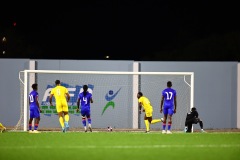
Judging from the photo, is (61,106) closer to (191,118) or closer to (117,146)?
(191,118)

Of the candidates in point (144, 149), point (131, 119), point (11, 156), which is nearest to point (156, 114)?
point (131, 119)

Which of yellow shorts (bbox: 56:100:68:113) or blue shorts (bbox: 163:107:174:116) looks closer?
yellow shorts (bbox: 56:100:68:113)

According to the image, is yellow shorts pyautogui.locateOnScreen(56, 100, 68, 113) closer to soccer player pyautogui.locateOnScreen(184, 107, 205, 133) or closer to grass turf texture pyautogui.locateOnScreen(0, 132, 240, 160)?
grass turf texture pyautogui.locateOnScreen(0, 132, 240, 160)

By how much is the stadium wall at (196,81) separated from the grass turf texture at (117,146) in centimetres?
752

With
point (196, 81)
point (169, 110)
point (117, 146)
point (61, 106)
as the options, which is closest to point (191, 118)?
point (169, 110)

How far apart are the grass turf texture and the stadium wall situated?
24.7 feet

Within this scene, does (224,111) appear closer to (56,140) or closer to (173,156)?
(56,140)

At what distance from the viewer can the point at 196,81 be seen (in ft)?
89.5

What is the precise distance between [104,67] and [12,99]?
166 inches

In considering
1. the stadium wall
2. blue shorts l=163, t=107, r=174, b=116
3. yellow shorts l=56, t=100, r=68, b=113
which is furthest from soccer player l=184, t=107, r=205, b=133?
yellow shorts l=56, t=100, r=68, b=113

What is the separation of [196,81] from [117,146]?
11727mm

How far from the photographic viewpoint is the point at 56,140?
1766 cm

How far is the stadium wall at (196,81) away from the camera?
2688cm

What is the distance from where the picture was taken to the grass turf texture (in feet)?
46.6
